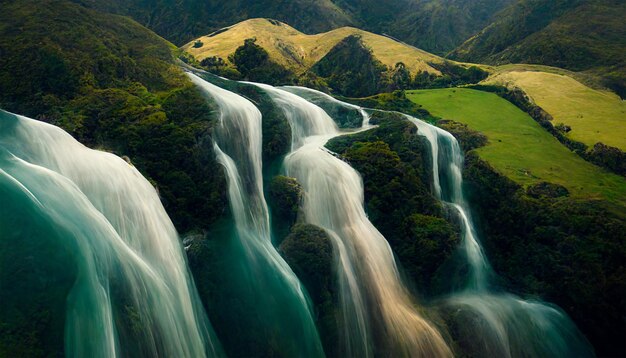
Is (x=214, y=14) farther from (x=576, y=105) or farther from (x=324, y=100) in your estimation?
(x=324, y=100)

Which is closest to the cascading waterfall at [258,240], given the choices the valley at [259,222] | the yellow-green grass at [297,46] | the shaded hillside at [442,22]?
the valley at [259,222]

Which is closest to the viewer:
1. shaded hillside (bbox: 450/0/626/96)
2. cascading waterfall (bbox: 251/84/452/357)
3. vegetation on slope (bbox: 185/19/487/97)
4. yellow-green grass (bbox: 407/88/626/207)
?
cascading waterfall (bbox: 251/84/452/357)

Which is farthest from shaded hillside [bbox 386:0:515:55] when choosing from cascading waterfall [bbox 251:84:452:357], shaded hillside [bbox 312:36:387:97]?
cascading waterfall [bbox 251:84:452:357]

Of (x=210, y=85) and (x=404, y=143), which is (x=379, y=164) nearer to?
(x=404, y=143)

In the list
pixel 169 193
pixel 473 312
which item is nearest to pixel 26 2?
pixel 169 193

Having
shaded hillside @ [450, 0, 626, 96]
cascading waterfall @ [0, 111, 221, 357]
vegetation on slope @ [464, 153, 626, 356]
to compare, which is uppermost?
shaded hillside @ [450, 0, 626, 96]

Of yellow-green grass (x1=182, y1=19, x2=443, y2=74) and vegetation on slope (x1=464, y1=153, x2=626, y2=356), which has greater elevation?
yellow-green grass (x1=182, y1=19, x2=443, y2=74)

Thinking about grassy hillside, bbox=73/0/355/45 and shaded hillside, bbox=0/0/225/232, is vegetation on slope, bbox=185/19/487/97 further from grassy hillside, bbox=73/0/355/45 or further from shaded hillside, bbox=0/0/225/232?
grassy hillside, bbox=73/0/355/45
